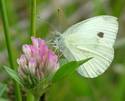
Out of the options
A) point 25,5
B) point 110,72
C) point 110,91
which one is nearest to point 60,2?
point 25,5

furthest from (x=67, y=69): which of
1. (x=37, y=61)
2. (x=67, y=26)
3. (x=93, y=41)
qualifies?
(x=67, y=26)

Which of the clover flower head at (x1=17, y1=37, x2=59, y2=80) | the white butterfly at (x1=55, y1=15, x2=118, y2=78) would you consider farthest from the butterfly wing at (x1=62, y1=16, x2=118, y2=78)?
the clover flower head at (x1=17, y1=37, x2=59, y2=80)

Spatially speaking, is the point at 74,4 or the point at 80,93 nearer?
the point at 80,93

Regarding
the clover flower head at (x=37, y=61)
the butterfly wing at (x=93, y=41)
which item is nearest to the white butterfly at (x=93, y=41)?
the butterfly wing at (x=93, y=41)

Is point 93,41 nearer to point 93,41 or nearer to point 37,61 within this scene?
point 93,41

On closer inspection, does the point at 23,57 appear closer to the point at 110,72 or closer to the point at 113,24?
the point at 113,24

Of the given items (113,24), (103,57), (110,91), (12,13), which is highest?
(12,13)

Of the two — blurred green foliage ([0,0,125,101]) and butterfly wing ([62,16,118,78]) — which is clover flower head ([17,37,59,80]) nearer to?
butterfly wing ([62,16,118,78])

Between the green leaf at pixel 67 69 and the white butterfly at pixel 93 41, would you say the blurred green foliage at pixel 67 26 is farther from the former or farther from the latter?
the green leaf at pixel 67 69
